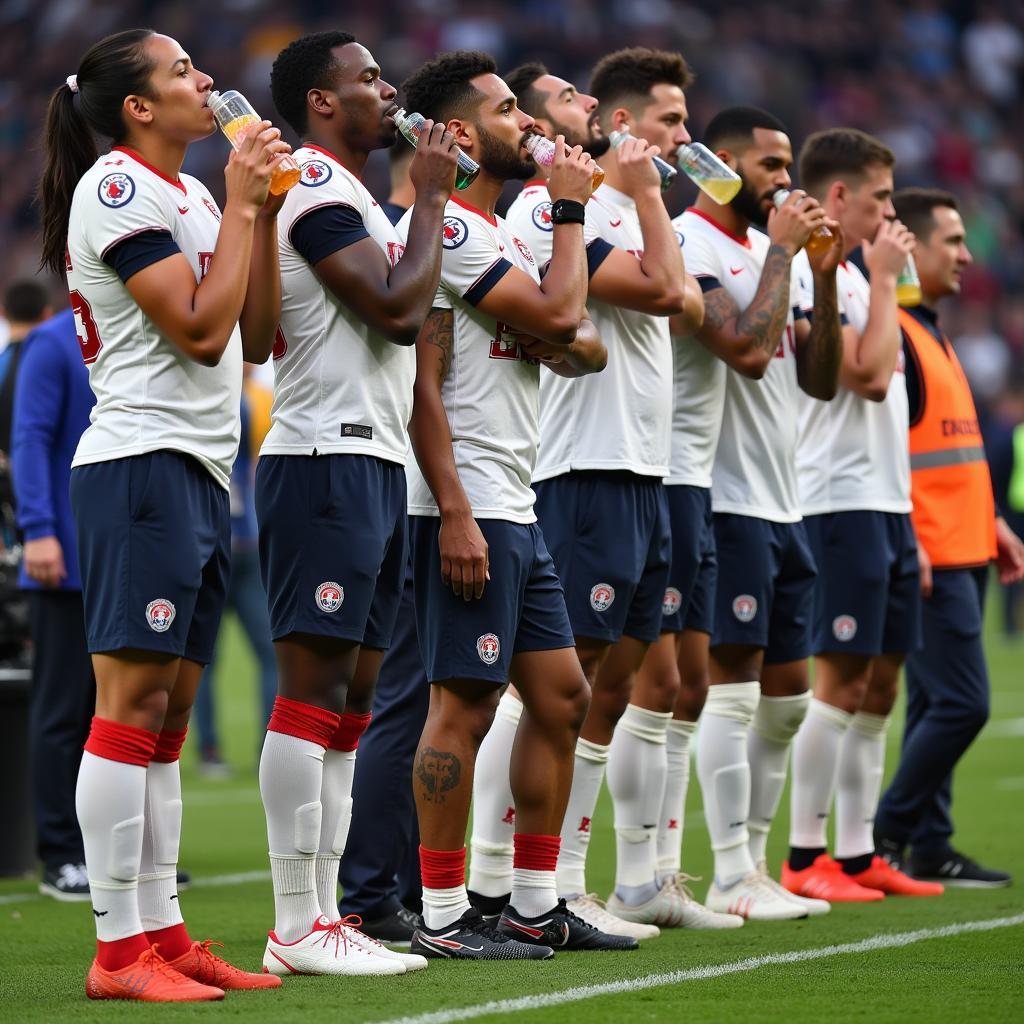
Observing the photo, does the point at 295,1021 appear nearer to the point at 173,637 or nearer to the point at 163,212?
the point at 173,637

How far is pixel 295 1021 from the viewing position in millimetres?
3893

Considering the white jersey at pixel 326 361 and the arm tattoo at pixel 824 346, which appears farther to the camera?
the arm tattoo at pixel 824 346

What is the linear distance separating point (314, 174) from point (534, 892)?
1980mm

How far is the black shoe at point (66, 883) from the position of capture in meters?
6.58

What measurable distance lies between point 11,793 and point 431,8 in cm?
2061

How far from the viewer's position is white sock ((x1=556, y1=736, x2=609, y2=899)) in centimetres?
557

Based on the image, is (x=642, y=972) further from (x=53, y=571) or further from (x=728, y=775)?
(x=53, y=571)

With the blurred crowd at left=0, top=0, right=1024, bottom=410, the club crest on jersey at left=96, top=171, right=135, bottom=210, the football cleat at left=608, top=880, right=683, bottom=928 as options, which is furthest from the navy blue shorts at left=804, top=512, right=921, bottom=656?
the blurred crowd at left=0, top=0, right=1024, bottom=410

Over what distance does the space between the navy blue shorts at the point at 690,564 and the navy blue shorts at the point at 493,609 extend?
0.82m

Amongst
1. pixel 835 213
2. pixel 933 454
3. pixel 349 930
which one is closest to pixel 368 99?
pixel 349 930

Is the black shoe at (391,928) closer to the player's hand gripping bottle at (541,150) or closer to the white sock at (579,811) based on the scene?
the white sock at (579,811)

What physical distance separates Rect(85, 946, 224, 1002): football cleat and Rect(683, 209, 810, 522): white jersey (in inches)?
103

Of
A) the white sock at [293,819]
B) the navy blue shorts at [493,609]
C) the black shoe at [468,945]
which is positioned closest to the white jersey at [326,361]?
the navy blue shorts at [493,609]

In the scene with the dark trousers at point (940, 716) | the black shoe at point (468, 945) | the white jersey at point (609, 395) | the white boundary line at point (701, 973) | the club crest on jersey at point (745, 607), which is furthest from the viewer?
the dark trousers at point (940, 716)
